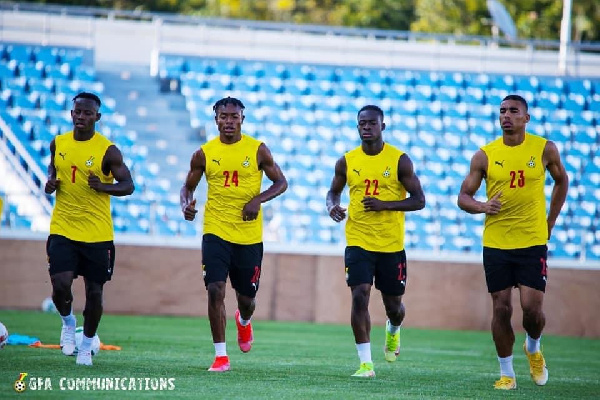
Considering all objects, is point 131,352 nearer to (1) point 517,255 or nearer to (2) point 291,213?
(1) point 517,255

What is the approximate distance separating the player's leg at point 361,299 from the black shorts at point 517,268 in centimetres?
112

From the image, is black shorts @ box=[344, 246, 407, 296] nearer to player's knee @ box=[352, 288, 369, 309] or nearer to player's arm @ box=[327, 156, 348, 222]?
player's knee @ box=[352, 288, 369, 309]

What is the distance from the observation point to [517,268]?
403 inches

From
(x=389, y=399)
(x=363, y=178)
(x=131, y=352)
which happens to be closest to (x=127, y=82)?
(x=131, y=352)

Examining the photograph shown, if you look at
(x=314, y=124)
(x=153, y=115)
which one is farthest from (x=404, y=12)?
(x=153, y=115)

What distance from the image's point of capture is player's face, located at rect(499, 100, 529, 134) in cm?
1023

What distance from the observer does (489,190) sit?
1051 cm

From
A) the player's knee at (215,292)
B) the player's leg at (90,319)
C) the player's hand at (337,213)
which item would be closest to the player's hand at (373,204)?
the player's hand at (337,213)

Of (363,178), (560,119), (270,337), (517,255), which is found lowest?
(270,337)

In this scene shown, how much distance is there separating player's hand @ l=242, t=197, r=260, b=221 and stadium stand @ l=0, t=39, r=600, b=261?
39.0ft

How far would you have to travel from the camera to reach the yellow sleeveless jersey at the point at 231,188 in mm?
10914

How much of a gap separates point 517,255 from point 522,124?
45.8 inches

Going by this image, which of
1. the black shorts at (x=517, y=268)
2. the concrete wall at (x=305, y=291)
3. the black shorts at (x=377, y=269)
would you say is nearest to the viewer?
the black shorts at (x=517, y=268)

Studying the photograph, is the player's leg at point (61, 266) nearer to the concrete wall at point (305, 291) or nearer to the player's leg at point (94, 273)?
the player's leg at point (94, 273)
